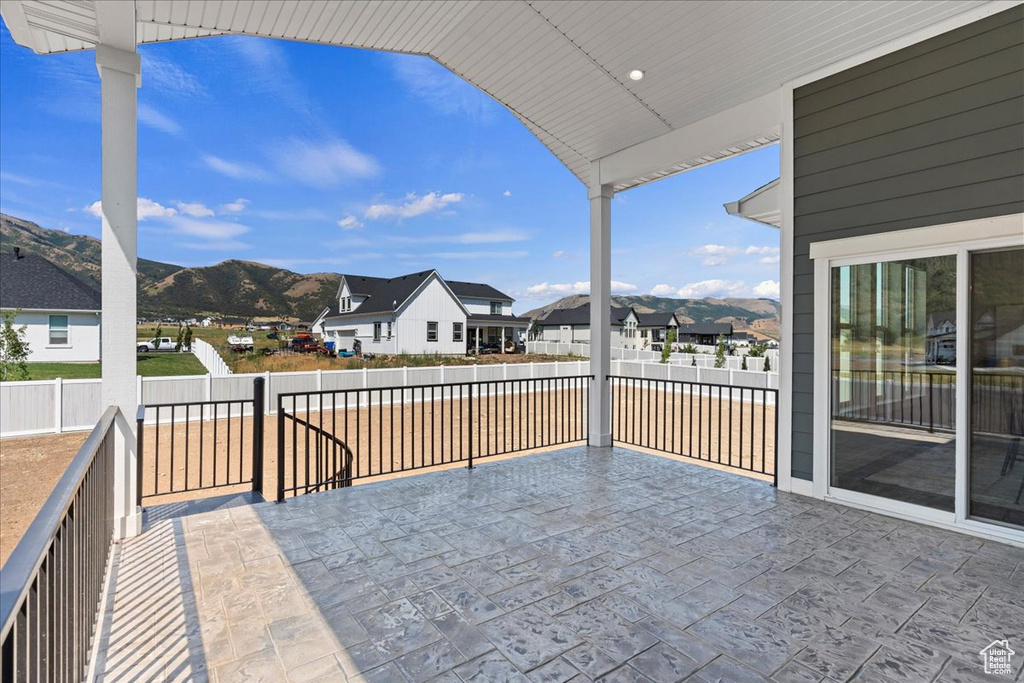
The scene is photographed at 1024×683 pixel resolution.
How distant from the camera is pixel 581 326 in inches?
1404

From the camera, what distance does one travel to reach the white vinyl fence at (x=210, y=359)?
42.8ft

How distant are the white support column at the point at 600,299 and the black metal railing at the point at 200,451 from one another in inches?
133

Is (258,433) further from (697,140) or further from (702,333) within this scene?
(702,333)

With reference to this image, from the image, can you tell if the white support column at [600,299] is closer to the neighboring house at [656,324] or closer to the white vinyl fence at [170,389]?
the white vinyl fence at [170,389]

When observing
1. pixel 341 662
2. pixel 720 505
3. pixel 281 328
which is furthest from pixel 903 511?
pixel 281 328

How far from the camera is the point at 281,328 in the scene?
27.3 m

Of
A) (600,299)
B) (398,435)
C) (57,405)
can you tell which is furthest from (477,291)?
(600,299)

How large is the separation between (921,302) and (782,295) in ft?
2.89

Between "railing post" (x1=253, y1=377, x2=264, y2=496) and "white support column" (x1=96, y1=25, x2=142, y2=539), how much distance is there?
0.77 metres

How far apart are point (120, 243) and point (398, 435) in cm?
643

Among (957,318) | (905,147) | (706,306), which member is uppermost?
(706,306)

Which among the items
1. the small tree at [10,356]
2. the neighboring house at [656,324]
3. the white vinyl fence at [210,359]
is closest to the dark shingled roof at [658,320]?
the neighboring house at [656,324]

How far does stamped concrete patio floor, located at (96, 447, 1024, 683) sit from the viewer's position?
1762 mm

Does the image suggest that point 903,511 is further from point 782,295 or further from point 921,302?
point 782,295
